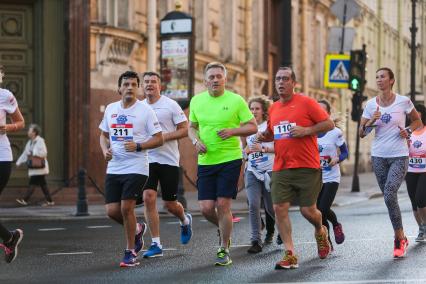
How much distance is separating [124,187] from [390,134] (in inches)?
112

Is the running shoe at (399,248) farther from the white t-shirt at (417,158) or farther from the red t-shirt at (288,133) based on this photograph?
the white t-shirt at (417,158)

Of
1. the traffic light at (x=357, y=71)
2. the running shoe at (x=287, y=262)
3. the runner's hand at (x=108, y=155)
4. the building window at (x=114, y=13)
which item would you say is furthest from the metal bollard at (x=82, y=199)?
the traffic light at (x=357, y=71)

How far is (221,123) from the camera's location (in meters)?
11.3

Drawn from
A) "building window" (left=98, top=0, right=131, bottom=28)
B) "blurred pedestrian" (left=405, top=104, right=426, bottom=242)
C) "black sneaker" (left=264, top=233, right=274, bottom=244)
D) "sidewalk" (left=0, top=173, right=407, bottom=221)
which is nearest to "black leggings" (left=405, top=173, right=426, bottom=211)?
"blurred pedestrian" (left=405, top=104, right=426, bottom=242)

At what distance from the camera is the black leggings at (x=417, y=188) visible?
1392 centimetres

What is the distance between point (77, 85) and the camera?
2306 cm

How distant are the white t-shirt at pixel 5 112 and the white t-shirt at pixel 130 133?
0.92 meters

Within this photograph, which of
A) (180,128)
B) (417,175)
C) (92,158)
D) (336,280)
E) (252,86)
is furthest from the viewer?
(252,86)

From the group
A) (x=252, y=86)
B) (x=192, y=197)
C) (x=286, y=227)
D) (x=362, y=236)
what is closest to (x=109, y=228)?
(x=362, y=236)

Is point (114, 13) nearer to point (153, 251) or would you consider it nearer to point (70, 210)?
point (70, 210)

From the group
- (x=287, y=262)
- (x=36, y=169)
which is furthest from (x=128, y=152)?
(x=36, y=169)

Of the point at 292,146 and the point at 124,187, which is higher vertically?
the point at 292,146

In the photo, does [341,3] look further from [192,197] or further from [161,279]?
[161,279]

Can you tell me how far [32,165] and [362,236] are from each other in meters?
8.90
